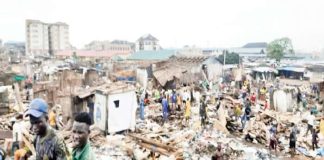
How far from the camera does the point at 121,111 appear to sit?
13.8 metres

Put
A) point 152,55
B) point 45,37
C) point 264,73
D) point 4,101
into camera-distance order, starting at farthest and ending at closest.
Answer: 1. point 45,37
2. point 152,55
3. point 264,73
4. point 4,101

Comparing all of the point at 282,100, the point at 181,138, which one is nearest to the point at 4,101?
the point at 181,138

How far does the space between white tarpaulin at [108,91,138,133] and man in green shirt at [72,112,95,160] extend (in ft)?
33.1

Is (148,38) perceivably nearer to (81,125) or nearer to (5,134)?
(5,134)

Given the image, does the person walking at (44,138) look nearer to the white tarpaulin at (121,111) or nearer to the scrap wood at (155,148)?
the scrap wood at (155,148)

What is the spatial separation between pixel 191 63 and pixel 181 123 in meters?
16.2

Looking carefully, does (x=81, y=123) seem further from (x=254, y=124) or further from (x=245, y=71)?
(x=245, y=71)

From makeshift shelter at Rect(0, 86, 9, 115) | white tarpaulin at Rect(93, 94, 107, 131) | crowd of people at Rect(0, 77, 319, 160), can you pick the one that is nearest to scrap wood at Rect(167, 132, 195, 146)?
crowd of people at Rect(0, 77, 319, 160)

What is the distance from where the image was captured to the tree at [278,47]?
167ft

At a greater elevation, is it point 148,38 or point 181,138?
point 148,38

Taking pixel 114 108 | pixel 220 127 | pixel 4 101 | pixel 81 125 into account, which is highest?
pixel 81 125

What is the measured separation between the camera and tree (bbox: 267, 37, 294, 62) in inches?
1999

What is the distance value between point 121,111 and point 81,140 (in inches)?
419

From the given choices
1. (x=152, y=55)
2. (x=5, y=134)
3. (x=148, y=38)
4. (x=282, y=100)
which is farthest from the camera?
(x=148, y=38)
